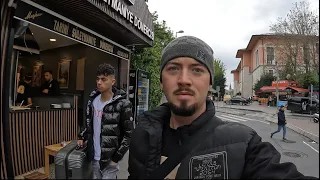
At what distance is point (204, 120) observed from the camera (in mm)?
818

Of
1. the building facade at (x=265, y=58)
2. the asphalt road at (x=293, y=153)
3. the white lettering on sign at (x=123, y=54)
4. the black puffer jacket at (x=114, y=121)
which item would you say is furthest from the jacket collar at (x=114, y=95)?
the white lettering on sign at (x=123, y=54)

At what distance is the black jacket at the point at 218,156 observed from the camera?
680mm

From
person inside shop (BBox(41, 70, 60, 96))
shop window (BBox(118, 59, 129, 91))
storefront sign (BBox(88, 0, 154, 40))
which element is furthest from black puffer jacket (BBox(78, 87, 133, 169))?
shop window (BBox(118, 59, 129, 91))

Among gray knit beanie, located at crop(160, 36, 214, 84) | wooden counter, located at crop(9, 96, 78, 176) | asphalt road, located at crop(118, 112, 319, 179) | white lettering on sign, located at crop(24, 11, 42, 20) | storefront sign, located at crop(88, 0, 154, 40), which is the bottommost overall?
wooden counter, located at crop(9, 96, 78, 176)

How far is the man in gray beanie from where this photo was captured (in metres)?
0.69

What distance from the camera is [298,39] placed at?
82cm

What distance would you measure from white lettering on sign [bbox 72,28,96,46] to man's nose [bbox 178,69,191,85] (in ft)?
12.8

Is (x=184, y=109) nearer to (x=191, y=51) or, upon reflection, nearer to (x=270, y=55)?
(x=191, y=51)

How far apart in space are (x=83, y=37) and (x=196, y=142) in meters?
4.20

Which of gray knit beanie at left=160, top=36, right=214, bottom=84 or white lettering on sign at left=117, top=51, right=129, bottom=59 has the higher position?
white lettering on sign at left=117, top=51, right=129, bottom=59

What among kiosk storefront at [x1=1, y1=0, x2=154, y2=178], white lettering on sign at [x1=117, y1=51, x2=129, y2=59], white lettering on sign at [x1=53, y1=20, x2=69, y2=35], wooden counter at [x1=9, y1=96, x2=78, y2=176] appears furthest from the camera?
white lettering on sign at [x1=117, y1=51, x2=129, y2=59]

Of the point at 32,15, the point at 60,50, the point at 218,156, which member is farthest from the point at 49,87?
the point at 218,156

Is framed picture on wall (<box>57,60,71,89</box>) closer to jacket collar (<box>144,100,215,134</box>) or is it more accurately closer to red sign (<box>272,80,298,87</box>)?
jacket collar (<box>144,100,215,134</box>)

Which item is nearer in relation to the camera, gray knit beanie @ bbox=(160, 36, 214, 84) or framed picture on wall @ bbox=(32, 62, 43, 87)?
gray knit beanie @ bbox=(160, 36, 214, 84)
